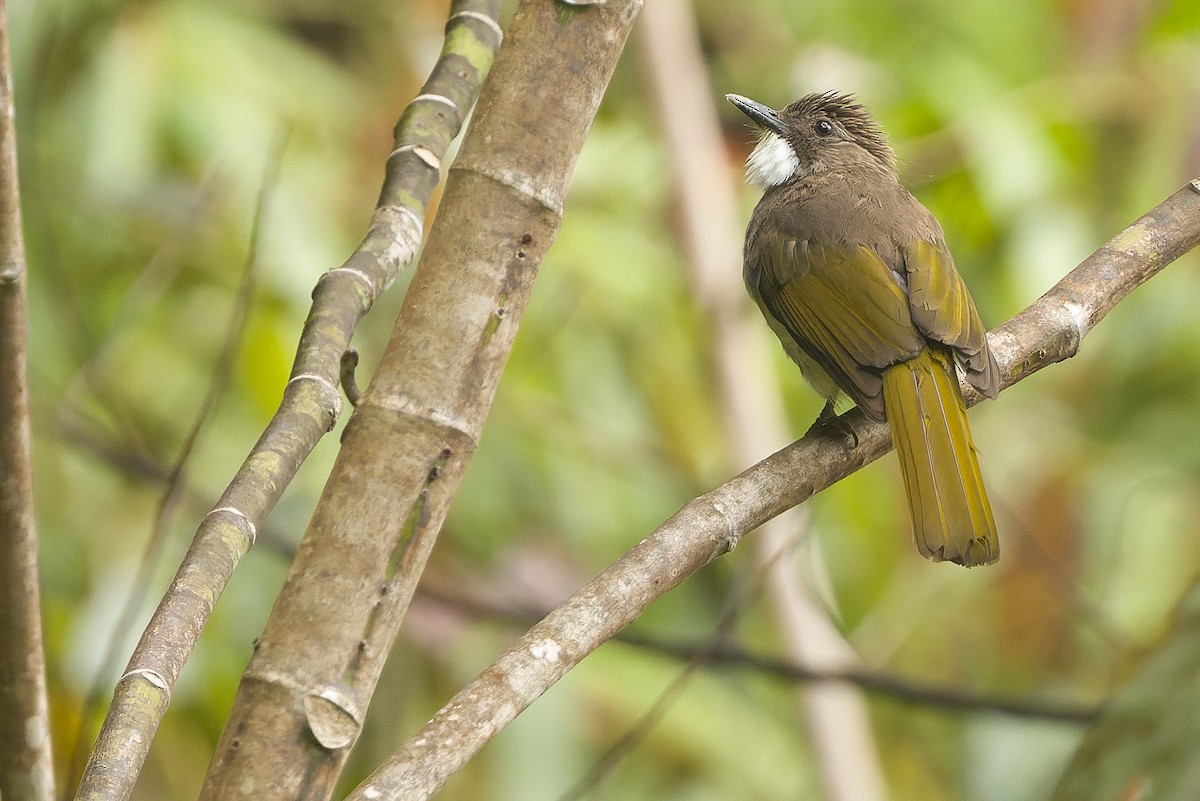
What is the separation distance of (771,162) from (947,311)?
98 cm

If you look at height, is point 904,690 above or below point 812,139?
below

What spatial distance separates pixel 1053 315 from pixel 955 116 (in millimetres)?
2177

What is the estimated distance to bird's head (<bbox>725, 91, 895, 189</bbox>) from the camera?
3.49 m

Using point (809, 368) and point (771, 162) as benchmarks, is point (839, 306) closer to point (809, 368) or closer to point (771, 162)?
point (809, 368)

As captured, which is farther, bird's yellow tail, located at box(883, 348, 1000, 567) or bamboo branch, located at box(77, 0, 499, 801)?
bird's yellow tail, located at box(883, 348, 1000, 567)

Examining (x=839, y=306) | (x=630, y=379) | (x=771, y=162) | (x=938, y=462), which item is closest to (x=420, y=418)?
(x=938, y=462)

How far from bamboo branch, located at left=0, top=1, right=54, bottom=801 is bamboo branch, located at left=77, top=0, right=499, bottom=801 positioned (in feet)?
0.73

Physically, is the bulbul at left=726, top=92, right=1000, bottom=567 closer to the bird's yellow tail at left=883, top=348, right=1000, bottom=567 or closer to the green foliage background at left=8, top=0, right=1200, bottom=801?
the bird's yellow tail at left=883, top=348, right=1000, bottom=567

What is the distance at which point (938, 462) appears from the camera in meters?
2.42

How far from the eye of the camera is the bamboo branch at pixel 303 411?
51.7 inches

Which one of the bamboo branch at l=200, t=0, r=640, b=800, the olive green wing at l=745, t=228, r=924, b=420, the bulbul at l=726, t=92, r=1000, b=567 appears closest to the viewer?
the bamboo branch at l=200, t=0, r=640, b=800

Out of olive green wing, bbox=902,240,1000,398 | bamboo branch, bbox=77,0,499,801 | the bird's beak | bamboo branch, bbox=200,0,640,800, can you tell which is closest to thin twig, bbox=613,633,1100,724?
olive green wing, bbox=902,240,1000,398

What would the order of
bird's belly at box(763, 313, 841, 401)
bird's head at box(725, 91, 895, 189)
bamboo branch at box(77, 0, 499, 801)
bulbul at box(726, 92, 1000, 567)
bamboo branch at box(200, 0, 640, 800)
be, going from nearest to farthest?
bamboo branch at box(77, 0, 499, 801) → bamboo branch at box(200, 0, 640, 800) → bulbul at box(726, 92, 1000, 567) → bird's belly at box(763, 313, 841, 401) → bird's head at box(725, 91, 895, 189)

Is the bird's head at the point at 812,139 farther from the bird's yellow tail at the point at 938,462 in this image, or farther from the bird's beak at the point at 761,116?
the bird's yellow tail at the point at 938,462
